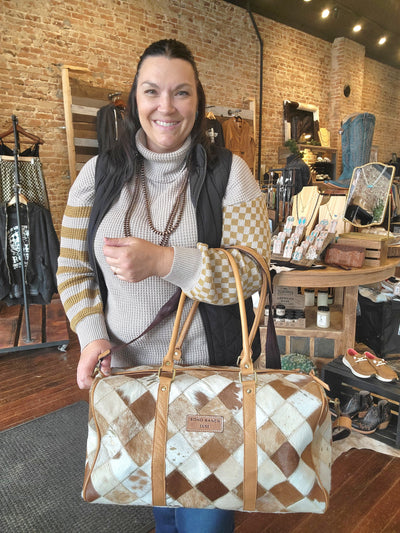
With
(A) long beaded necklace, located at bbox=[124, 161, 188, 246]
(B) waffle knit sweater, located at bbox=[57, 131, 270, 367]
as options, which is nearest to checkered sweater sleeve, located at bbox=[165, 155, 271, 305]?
(B) waffle knit sweater, located at bbox=[57, 131, 270, 367]

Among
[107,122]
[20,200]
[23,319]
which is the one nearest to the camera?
[20,200]

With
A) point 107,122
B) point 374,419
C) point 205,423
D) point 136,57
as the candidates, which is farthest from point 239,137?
point 205,423

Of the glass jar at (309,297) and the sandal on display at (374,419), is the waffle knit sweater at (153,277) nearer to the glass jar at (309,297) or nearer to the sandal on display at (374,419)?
the sandal on display at (374,419)

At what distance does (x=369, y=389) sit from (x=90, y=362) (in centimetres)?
179

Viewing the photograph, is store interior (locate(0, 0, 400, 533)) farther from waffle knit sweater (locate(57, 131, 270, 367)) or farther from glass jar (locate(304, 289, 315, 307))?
waffle knit sweater (locate(57, 131, 270, 367))

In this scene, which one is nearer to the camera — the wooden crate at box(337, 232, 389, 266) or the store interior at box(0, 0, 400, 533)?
the store interior at box(0, 0, 400, 533)

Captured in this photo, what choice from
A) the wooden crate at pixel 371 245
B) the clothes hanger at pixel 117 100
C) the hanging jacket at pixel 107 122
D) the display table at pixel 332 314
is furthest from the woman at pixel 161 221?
the clothes hanger at pixel 117 100

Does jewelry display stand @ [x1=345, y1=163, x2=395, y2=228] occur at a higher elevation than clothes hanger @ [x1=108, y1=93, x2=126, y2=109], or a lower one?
lower

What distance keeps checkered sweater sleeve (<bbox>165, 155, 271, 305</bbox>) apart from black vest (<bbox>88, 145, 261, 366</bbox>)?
2cm

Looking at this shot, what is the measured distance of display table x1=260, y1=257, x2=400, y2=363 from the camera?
2.29 m

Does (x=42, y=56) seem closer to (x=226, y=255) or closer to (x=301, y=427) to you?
(x=226, y=255)

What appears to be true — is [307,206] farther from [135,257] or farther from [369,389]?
[135,257]

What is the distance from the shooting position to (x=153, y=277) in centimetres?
101

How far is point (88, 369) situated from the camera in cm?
98
